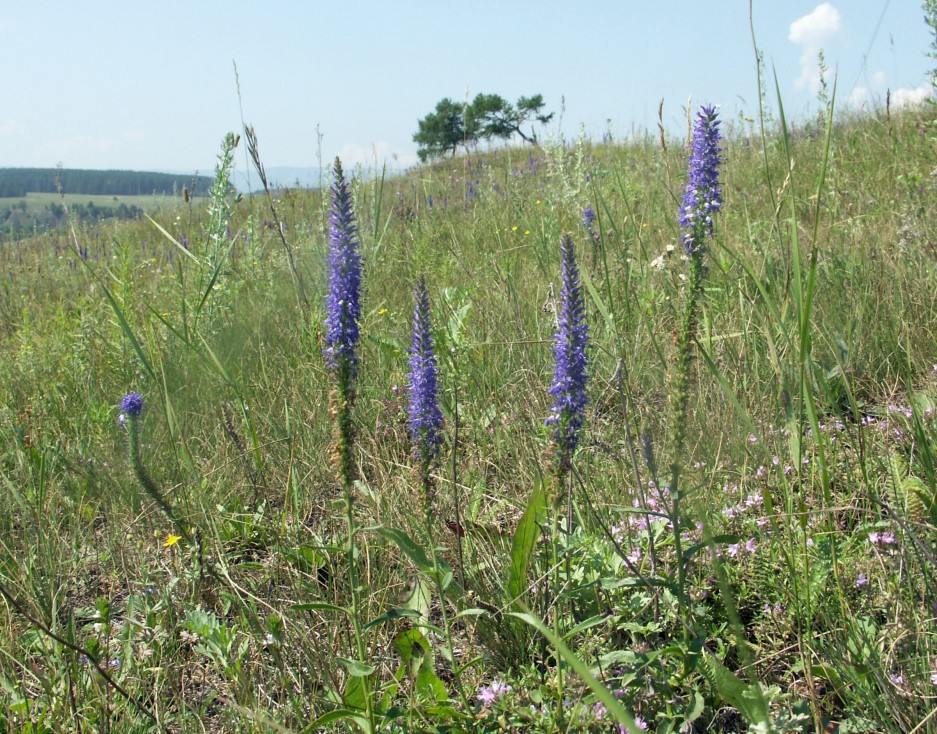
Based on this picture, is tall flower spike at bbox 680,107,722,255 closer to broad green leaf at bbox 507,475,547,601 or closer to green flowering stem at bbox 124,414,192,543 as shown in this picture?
broad green leaf at bbox 507,475,547,601

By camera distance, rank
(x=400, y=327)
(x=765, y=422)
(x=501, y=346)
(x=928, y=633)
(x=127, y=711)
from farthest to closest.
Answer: (x=400, y=327) < (x=501, y=346) < (x=765, y=422) < (x=127, y=711) < (x=928, y=633)

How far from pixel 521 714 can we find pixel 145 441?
2064 millimetres

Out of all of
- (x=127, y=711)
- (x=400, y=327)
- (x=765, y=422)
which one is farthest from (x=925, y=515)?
(x=400, y=327)

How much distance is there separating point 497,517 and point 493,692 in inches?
33.7

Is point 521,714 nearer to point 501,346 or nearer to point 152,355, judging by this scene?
point 501,346

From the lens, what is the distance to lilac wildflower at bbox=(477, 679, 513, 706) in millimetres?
1667

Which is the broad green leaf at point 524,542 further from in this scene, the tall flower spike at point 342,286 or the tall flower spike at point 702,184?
the tall flower spike at point 702,184

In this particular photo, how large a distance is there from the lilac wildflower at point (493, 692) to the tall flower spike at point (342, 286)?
33.4 inches

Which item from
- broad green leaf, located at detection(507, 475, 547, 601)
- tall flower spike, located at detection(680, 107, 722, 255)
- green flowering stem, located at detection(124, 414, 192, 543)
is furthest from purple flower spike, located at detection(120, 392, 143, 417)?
tall flower spike, located at detection(680, 107, 722, 255)

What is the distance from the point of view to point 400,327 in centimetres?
375

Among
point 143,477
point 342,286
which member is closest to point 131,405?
point 143,477

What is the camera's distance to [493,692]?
1.69 meters

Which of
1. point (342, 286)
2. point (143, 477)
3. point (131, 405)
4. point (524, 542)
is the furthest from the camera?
point (131, 405)

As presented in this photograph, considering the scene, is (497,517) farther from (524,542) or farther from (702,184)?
(702,184)
